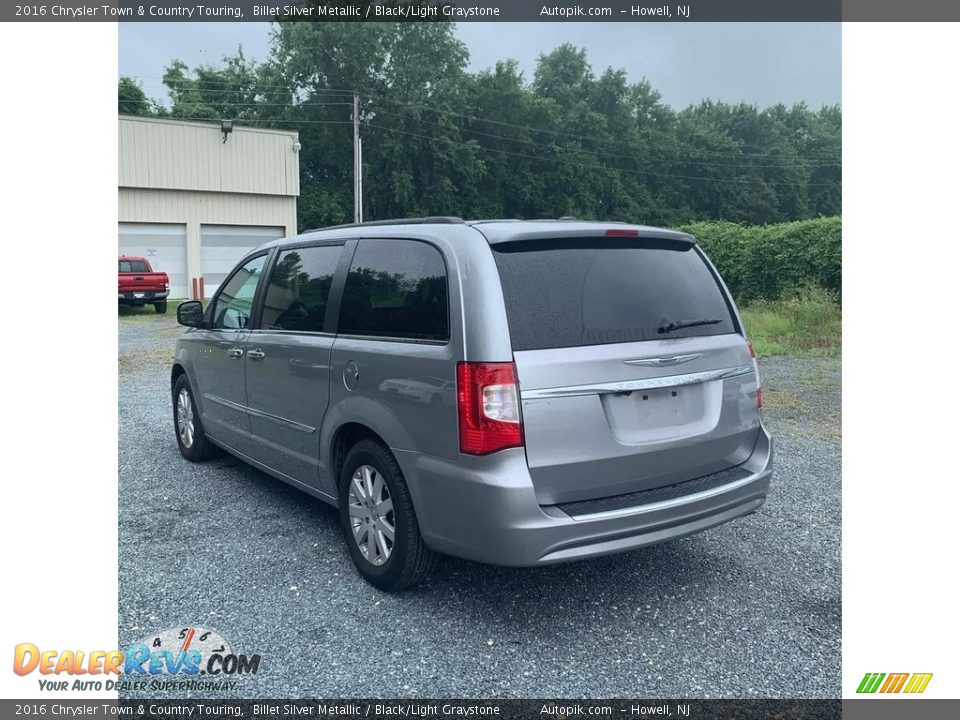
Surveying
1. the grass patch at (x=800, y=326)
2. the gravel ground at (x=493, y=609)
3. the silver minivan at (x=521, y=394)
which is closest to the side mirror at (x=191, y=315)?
the gravel ground at (x=493, y=609)

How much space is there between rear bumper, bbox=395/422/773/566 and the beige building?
25822 millimetres

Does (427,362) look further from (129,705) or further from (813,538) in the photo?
(813,538)

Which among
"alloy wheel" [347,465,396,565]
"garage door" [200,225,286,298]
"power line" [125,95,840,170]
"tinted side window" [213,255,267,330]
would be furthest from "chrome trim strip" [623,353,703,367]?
"power line" [125,95,840,170]

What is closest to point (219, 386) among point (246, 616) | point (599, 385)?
point (246, 616)

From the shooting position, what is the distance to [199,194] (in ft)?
92.3

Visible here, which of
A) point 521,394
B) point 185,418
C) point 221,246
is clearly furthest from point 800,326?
point 221,246

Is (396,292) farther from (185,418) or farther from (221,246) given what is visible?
(221,246)

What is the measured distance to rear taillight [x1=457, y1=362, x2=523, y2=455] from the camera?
3.27 meters

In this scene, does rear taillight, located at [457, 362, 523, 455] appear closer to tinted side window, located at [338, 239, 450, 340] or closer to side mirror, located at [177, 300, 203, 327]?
tinted side window, located at [338, 239, 450, 340]

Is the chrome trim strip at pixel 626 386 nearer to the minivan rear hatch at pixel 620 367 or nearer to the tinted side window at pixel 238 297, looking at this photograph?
the minivan rear hatch at pixel 620 367

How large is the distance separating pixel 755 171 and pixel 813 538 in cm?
6059

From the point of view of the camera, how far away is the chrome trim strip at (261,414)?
15.0 ft

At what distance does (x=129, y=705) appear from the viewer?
303 centimetres

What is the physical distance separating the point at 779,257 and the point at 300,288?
16.1 meters
